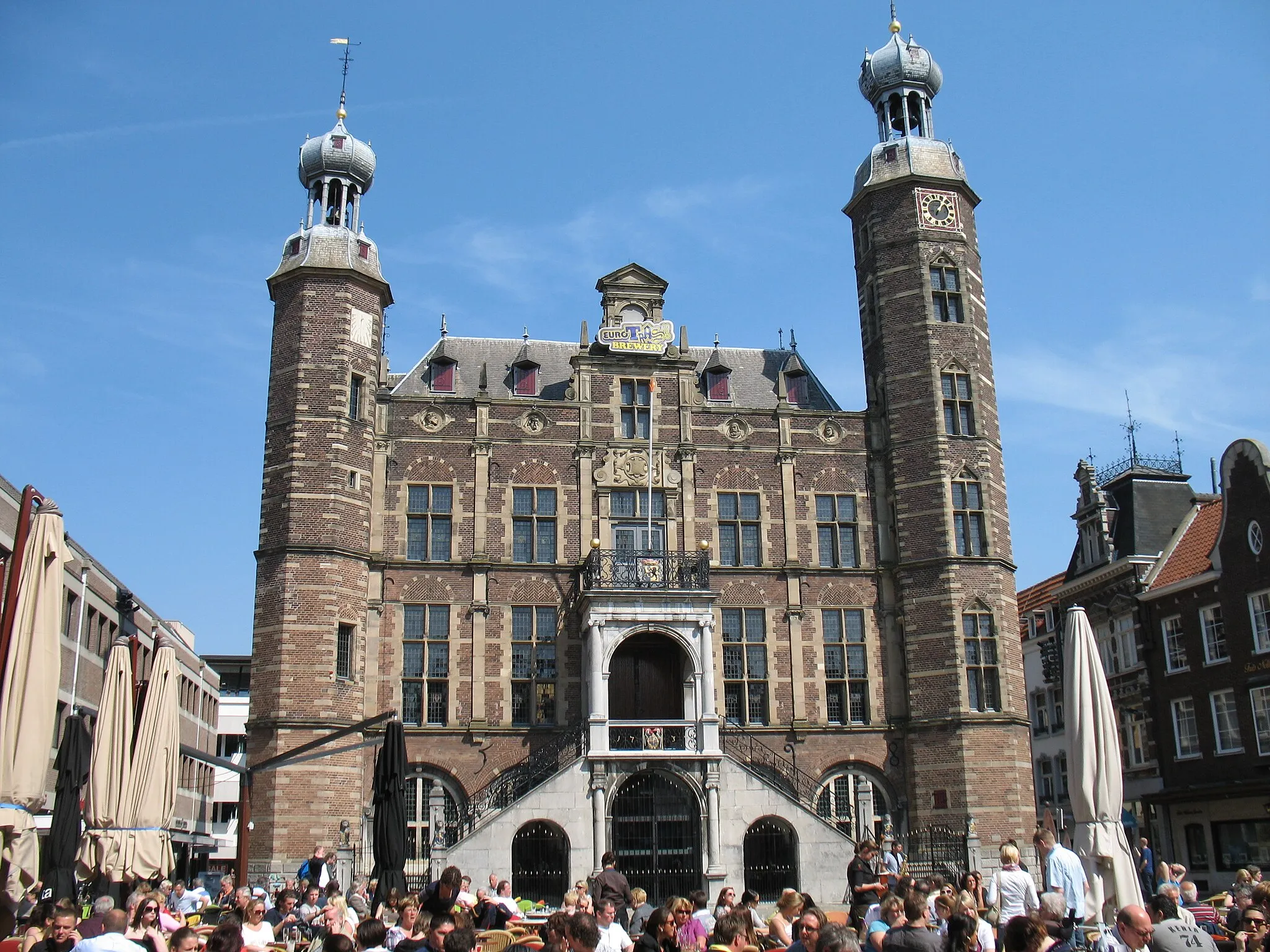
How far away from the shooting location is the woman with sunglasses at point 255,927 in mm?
12141

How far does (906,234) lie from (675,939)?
2573cm

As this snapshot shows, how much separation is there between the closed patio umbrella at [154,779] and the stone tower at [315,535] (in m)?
8.86

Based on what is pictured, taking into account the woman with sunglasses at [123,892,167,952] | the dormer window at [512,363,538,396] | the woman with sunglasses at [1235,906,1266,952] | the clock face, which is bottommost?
the woman with sunglasses at [1235,906,1266,952]

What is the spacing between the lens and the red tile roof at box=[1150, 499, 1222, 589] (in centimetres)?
3534

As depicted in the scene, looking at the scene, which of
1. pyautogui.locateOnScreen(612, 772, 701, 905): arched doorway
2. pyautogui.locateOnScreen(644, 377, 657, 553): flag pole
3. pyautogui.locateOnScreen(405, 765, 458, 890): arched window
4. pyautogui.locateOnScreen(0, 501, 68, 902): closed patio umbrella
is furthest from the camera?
pyautogui.locateOnScreen(644, 377, 657, 553): flag pole

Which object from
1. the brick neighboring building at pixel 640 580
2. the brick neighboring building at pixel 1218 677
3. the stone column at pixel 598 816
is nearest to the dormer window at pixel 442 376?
the brick neighboring building at pixel 640 580

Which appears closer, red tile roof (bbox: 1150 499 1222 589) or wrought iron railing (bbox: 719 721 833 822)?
wrought iron railing (bbox: 719 721 833 822)

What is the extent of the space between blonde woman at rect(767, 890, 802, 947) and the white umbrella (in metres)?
4.31

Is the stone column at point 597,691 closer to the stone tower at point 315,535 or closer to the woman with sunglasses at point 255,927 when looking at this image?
the stone tower at point 315,535

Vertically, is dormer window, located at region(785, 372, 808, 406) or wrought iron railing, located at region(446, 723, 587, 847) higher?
dormer window, located at region(785, 372, 808, 406)

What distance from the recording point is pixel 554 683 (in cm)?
3000

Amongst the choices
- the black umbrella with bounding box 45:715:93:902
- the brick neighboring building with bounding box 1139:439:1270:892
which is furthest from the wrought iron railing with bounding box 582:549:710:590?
the brick neighboring building with bounding box 1139:439:1270:892

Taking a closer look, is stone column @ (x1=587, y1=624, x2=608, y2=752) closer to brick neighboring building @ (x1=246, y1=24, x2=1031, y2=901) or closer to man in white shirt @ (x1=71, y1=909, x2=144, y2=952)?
brick neighboring building @ (x1=246, y1=24, x2=1031, y2=901)

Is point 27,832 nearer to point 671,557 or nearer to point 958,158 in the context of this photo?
point 671,557
